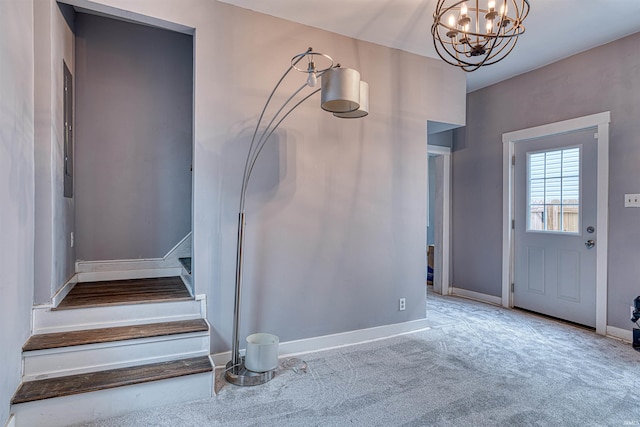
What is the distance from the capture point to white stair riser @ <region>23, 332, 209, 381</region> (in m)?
2.02

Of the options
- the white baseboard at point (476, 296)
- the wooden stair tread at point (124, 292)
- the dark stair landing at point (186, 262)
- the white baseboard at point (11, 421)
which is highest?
the dark stair landing at point (186, 262)

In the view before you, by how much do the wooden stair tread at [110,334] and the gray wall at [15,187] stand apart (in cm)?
9

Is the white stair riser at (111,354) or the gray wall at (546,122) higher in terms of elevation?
the gray wall at (546,122)

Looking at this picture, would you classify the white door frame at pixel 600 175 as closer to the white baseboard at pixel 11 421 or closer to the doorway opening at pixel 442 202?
the doorway opening at pixel 442 202

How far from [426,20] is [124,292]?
3150 millimetres

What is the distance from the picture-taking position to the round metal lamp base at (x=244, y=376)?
7.75 ft

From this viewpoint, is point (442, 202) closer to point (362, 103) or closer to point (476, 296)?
point (476, 296)

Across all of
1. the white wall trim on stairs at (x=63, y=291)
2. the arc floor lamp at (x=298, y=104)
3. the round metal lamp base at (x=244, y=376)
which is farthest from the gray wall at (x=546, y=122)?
the white wall trim on stairs at (x=63, y=291)

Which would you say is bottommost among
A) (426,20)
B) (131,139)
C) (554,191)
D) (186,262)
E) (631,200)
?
(186,262)

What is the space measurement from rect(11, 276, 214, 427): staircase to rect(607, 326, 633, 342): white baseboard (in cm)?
351

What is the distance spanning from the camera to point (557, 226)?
3814 mm

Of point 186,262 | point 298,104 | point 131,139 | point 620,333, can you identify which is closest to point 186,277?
point 186,262

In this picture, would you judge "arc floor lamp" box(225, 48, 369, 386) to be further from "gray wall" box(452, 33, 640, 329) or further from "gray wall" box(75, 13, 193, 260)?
"gray wall" box(452, 33, 640, 329)

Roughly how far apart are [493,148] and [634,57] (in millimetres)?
1509
